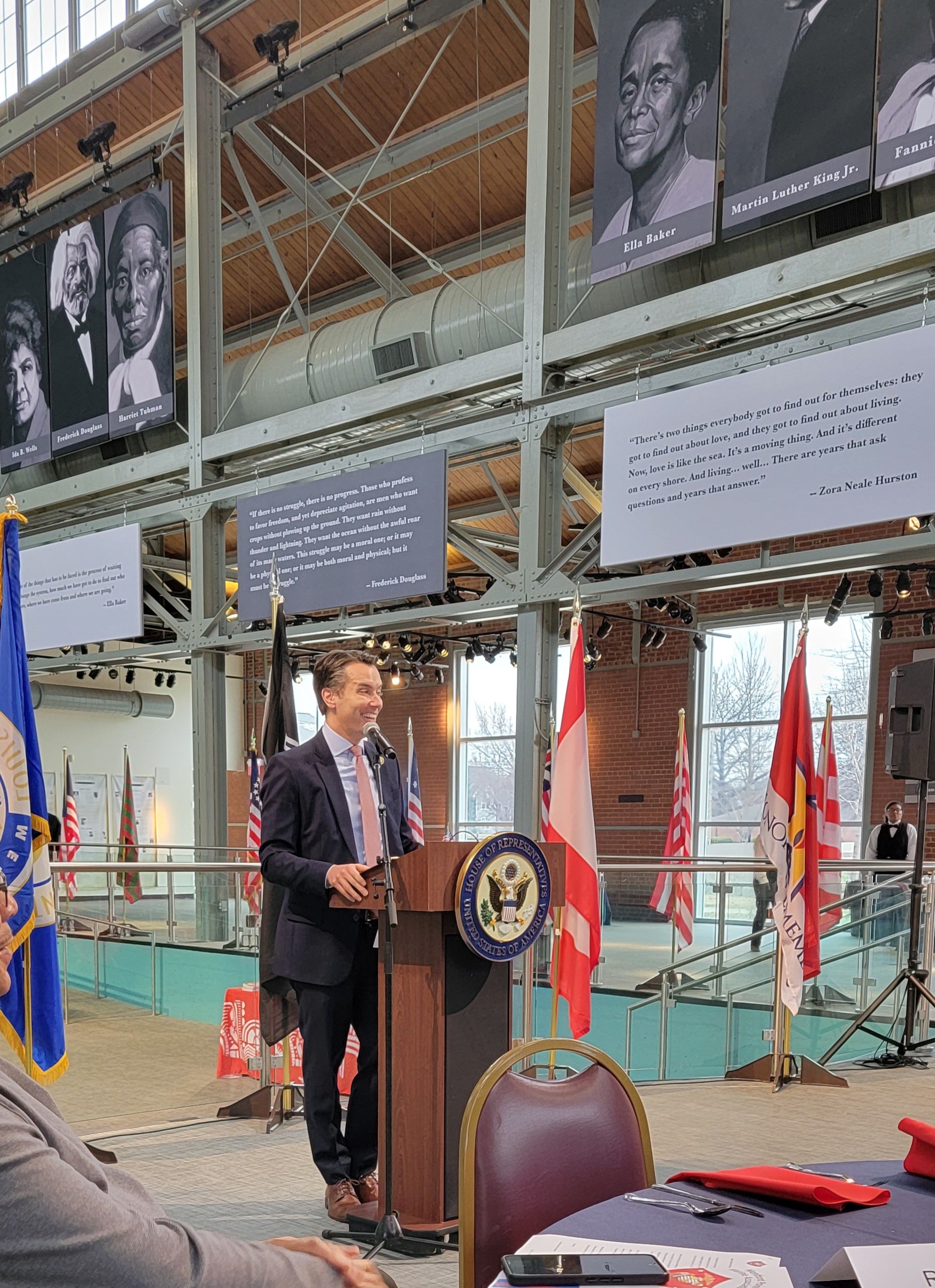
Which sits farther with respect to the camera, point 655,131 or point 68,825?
point 68,825

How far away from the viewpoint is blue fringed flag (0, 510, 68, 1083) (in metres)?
4.01

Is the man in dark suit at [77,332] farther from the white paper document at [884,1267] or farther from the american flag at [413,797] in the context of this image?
the white paper document at [884,1267]

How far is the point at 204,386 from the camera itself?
9.64 metres

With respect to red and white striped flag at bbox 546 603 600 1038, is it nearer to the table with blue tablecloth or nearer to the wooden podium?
the wooden podium

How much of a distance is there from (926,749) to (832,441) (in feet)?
5.25

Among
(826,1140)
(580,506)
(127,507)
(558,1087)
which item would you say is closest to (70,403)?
(127,507)

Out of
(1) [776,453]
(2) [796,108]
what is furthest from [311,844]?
(2) [796,108]

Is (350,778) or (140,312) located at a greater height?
(140,312)

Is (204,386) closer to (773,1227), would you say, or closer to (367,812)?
(367,812)

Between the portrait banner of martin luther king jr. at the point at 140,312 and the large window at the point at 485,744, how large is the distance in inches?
352

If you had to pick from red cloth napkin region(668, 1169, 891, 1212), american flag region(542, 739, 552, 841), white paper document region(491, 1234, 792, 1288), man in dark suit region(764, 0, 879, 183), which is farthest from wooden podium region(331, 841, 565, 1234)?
man in dark suit region(764, 0, 879, 183)

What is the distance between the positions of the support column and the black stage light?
2.73ft

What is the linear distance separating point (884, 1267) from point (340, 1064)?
2.34m

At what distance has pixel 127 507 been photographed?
10484 millimetres
